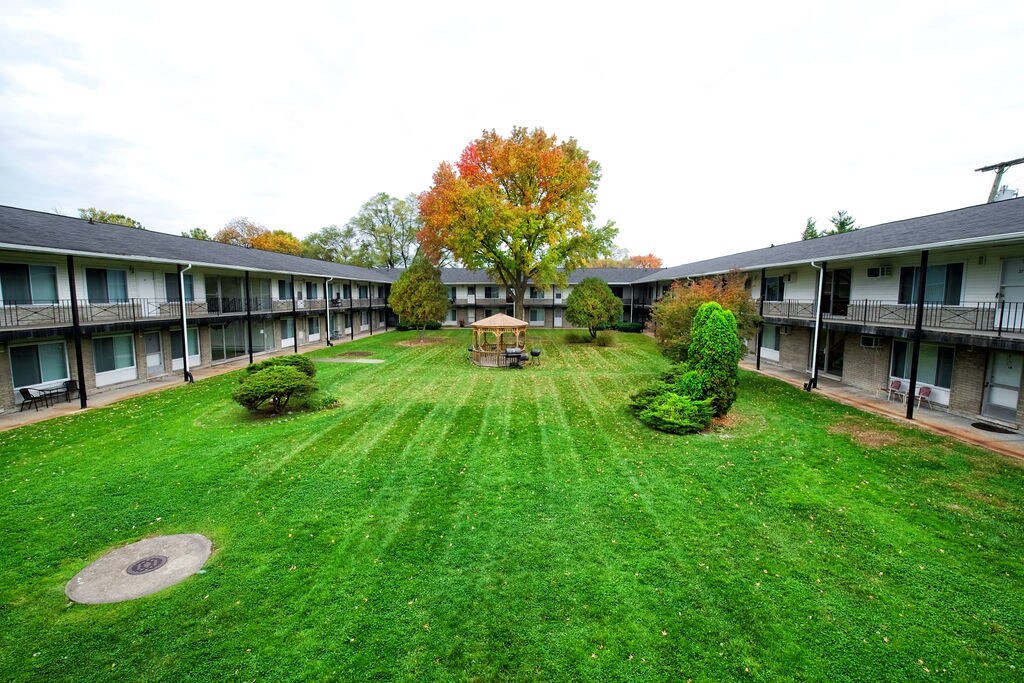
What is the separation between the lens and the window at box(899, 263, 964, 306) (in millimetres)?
13531

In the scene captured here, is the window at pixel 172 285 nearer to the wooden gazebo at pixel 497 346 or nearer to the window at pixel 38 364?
the window at pixel 38 364

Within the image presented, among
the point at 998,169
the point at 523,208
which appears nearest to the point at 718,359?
the point at 523,208

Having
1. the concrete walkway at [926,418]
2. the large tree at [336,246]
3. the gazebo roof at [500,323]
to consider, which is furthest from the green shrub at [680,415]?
the large tree at [336,246]

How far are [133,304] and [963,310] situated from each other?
2933 centimetres

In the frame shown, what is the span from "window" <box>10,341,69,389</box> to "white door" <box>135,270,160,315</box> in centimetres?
342

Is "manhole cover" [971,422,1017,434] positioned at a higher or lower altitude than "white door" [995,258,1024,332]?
lower

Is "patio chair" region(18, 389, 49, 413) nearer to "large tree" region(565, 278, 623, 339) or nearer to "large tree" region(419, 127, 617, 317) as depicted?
"large tree" region(419, 127, 617, 317)

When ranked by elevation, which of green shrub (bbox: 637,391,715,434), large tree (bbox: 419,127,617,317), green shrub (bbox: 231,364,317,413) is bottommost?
green shrub (bbox: 637,391,715,434)

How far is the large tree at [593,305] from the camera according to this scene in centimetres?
3005

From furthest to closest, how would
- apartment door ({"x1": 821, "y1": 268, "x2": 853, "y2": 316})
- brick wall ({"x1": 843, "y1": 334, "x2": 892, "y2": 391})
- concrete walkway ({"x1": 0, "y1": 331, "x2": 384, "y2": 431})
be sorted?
apartment door ({"x1": 821, "y1": 268, "x2": 853, "y2": 316}), brick wall ({"x1": 843, "y1": 334, "x2": 892, "y2": 391}), concrete walkway ({"x1": 0, "y1": 331, "x2": 384, "y2": 431})

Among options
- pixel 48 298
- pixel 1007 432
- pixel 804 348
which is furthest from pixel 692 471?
pixel 48 298

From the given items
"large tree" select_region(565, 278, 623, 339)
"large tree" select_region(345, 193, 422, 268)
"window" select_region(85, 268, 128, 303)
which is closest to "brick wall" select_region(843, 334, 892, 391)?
"large tree" select_region(565, 278, 623, 339)

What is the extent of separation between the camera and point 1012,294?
12070mm

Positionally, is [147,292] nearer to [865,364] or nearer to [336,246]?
[865,364]
